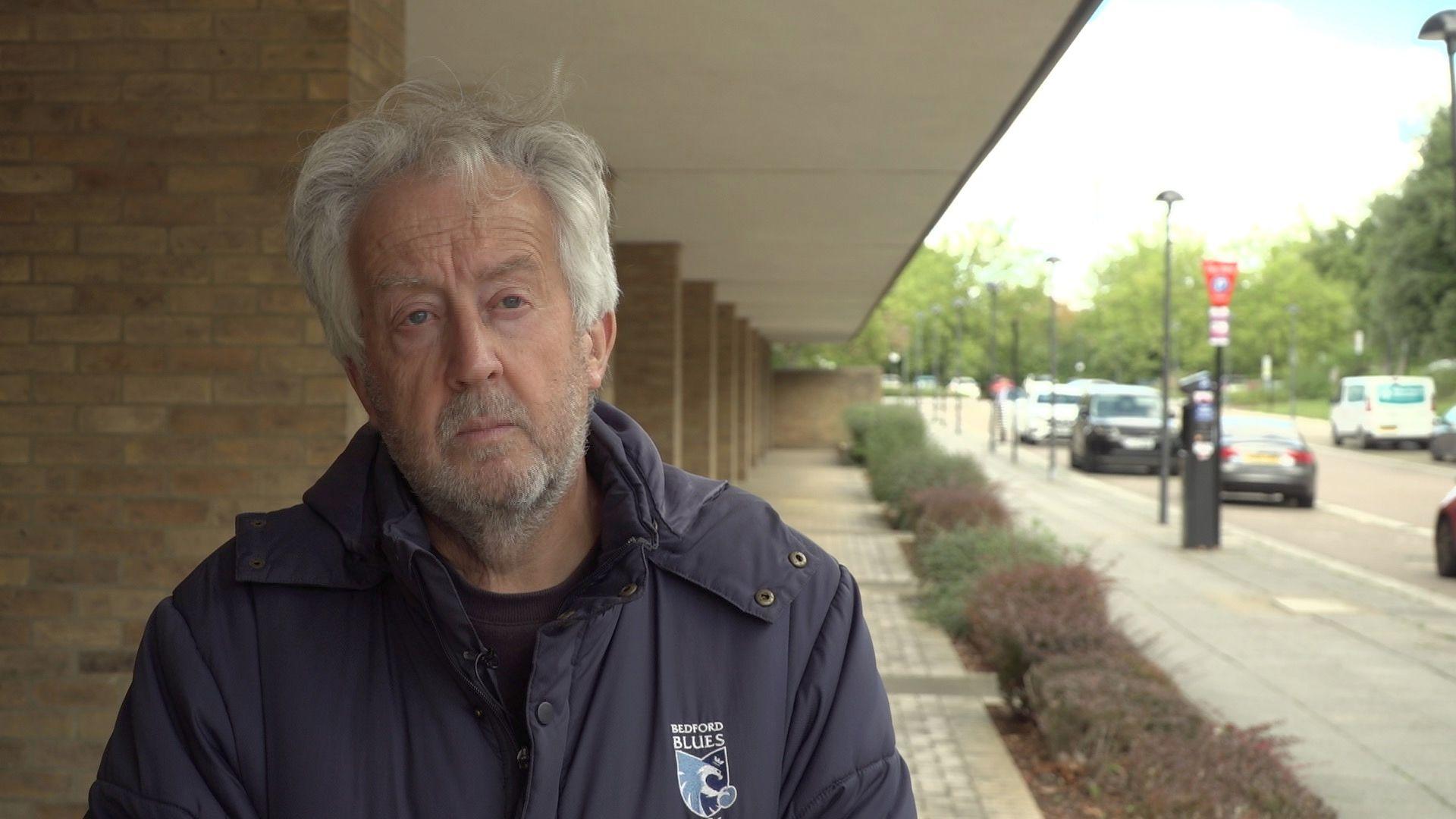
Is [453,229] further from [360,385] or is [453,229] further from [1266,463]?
[1266,463]

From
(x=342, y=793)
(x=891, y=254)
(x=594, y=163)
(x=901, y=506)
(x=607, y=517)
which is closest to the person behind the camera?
(x=342, y=793)

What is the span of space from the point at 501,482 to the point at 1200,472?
15.7 meters

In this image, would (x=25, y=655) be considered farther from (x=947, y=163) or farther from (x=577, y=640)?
(x=947, y=163)

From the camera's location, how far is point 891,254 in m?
15.4

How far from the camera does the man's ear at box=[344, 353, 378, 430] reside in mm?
1878

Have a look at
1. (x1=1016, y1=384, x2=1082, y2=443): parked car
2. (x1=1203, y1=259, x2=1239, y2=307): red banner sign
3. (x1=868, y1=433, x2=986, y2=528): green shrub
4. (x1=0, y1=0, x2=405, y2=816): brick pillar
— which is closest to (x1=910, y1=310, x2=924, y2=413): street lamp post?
(x1=1016, y1=384, x2=1082, y2=443): parked car

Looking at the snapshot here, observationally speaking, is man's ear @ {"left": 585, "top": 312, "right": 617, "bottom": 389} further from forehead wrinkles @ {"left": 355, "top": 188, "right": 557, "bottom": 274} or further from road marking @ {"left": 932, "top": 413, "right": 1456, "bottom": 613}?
road marking @ {"left": 932, "top": 413, "right": 1456, "bottom": 613}

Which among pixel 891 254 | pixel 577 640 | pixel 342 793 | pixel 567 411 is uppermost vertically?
pixel 891 254

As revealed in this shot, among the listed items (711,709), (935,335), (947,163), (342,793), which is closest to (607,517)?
(711,709)

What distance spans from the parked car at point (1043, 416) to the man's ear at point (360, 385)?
4279 cm

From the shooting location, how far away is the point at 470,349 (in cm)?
174

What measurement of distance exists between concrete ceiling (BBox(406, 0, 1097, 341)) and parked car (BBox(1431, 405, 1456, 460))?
25.0 metres

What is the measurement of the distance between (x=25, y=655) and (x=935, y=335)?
75439 mm

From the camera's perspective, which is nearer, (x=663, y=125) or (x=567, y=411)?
(x=567, y=411)
